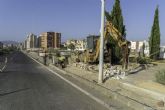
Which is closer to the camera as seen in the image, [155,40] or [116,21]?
[116,21]

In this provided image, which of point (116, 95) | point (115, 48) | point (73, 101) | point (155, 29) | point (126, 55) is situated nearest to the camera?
point (73, 101)

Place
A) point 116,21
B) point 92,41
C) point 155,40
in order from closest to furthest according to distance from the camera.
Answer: point 116,21
point 92,41
point 155,40

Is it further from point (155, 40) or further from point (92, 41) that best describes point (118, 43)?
point (155, 40)

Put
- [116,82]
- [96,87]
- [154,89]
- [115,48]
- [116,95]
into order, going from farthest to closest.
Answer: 1. [115,48]
2. [116,82]
3. [96,87]
4. [154,89]
5. [116,95]

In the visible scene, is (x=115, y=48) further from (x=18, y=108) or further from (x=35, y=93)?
(x=18, y=108)

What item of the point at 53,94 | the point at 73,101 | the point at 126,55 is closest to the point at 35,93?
the point at 53,94

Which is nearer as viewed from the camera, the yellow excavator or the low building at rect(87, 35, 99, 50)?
the yellow excavator

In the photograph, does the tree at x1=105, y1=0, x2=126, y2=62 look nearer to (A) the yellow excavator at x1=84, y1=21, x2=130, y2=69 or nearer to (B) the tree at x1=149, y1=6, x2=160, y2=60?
(A) the yellow excavator at x1=84, y1=21, x2=130, y2=69

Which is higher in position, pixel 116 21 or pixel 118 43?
pixel 116 21

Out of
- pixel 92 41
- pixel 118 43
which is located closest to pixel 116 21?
pixel 92 41

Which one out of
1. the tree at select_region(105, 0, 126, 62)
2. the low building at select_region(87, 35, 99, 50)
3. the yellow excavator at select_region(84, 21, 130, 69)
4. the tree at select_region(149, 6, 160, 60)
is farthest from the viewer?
the tree at select_region(149, 6, 160, 60)

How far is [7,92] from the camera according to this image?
47.8 ft

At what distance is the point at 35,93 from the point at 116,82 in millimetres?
5367

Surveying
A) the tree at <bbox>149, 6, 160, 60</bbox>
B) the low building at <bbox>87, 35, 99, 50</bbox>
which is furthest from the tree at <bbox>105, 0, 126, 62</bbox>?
the tree at <bbox>149, 6, 160, 60</bbox>
